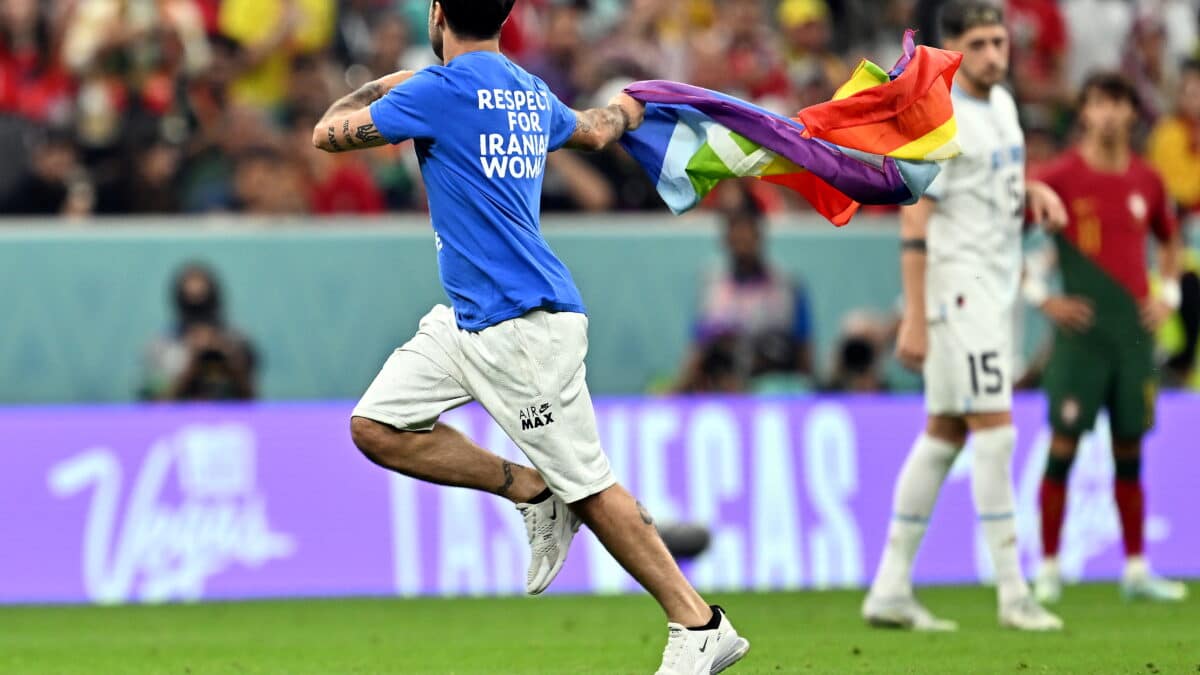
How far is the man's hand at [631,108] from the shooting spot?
7.14 m

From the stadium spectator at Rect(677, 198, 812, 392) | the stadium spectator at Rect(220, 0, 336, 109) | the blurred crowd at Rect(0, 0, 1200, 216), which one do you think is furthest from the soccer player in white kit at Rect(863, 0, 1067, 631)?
the stadium spectator at Rect(220, 0, 336, 109)

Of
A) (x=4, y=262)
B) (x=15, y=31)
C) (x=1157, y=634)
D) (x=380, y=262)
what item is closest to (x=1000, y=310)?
(x=1157, y=634)

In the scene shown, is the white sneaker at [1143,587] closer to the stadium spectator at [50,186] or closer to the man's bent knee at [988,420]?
the man's bent knee at [988,420]

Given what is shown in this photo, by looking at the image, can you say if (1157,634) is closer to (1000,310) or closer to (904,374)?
(1000,310)

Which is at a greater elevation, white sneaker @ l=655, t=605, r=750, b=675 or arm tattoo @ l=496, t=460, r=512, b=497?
arm tattoo @ l=496, t=460, r=512, b=497

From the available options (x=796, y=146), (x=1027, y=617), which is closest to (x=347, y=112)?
(x=796, y=146)

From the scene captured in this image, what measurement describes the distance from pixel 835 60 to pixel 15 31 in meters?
6.37

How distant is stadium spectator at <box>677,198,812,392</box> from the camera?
13094 millimetres

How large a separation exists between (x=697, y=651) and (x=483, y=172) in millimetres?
1699

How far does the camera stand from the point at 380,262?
13.5m

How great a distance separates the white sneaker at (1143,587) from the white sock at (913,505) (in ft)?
6.63

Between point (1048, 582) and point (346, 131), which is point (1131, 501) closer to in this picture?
point (1048, 582)

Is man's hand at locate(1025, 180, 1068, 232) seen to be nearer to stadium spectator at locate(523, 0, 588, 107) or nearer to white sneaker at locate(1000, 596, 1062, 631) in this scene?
white sneaker at locate(1000, 596, 1062, 631)

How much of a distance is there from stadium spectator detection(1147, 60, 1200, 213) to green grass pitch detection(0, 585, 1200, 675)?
4496 mm
